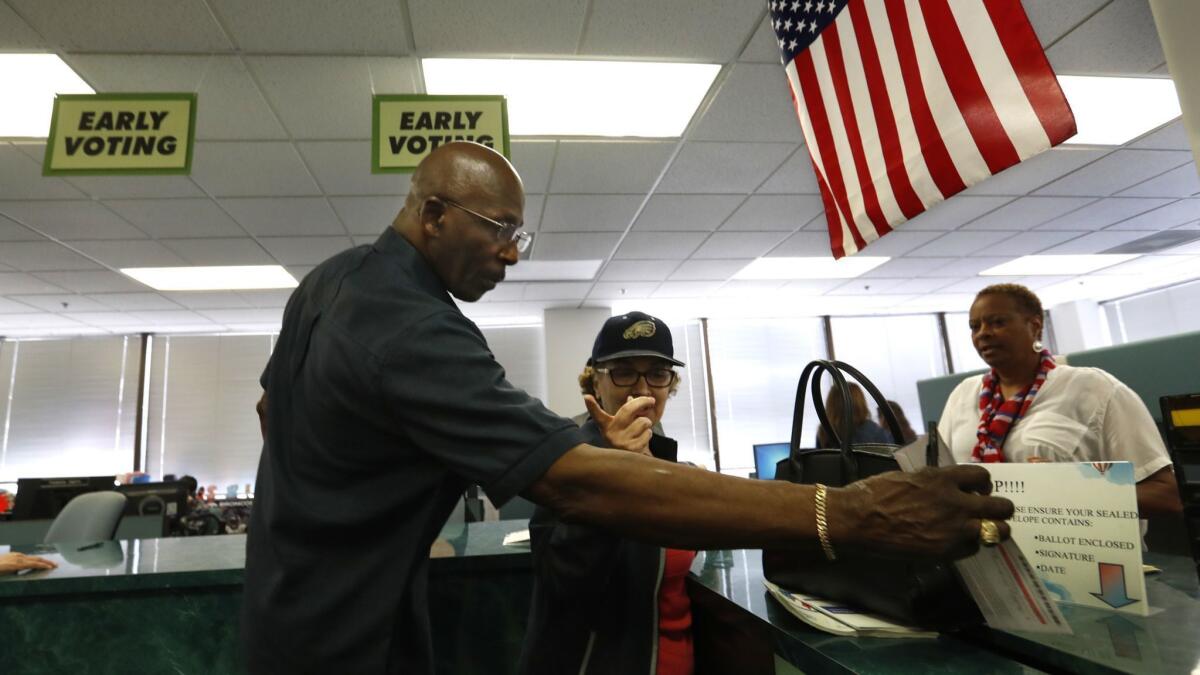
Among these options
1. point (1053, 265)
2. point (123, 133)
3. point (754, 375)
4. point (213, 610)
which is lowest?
point (213, 610)

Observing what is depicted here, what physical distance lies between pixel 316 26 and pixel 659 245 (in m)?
3.46

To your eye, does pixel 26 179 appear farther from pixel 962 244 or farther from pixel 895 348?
pixel 895 348

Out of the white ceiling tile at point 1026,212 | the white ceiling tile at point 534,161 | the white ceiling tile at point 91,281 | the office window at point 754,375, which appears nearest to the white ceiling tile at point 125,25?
the white ceiling tile at point 534,161

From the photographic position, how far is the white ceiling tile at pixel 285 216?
4.07 m

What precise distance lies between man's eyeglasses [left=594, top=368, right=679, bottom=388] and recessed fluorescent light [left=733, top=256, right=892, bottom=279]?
188 inches

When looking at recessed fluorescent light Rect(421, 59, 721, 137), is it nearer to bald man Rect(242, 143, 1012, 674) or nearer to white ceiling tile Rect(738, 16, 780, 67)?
white ceiling tile Rect(738, 16, 780, 67)

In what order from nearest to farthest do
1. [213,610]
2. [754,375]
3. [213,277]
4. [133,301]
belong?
[213,610] < [213,277] < [133,301] < [754,375]

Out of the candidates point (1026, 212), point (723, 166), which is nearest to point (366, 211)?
point (723, 166)

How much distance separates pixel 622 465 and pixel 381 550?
13.7 inches

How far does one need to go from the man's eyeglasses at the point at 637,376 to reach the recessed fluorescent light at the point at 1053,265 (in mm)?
6614

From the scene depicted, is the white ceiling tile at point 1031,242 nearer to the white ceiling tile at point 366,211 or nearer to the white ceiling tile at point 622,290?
the white ceiling tile at point 622,290

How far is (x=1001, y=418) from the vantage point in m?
1.81

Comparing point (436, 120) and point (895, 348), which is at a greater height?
point (436, 120)

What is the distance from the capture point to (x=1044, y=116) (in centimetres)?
112
